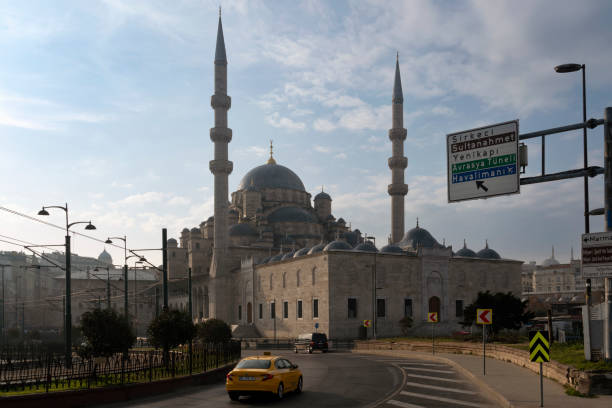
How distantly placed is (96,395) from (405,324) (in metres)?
43.5

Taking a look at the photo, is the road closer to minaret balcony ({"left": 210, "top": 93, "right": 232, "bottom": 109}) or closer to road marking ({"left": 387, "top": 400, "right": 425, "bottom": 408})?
road marking ({"left": 387, "top": 400, "right": 425, "bottom": 408})

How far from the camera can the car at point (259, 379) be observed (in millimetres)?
15820

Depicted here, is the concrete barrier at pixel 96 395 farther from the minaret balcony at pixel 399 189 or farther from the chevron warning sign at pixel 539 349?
the minaret balcony at pixel 399 189

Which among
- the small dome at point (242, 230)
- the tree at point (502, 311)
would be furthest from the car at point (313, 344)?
the small dome at point (242, 230)

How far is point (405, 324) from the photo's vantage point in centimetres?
5638

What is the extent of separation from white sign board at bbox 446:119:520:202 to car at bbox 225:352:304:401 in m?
6.76

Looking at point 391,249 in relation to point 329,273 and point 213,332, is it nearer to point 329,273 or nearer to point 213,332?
point 329,273

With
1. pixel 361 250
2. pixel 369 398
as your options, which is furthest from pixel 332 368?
pixel 361 250

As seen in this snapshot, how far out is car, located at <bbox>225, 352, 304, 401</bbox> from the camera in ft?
51.9

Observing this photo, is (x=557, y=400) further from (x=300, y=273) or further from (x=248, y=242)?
(x=248, y=242)

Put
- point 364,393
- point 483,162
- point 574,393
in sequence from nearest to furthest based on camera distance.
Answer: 1. point 574,393
2. point 483,162
3. point 364,393

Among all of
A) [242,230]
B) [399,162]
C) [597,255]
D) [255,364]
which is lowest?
[255,364]

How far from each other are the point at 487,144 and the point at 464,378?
9.20 m

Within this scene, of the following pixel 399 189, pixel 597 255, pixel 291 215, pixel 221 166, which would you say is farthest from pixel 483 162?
pixel 291 215
